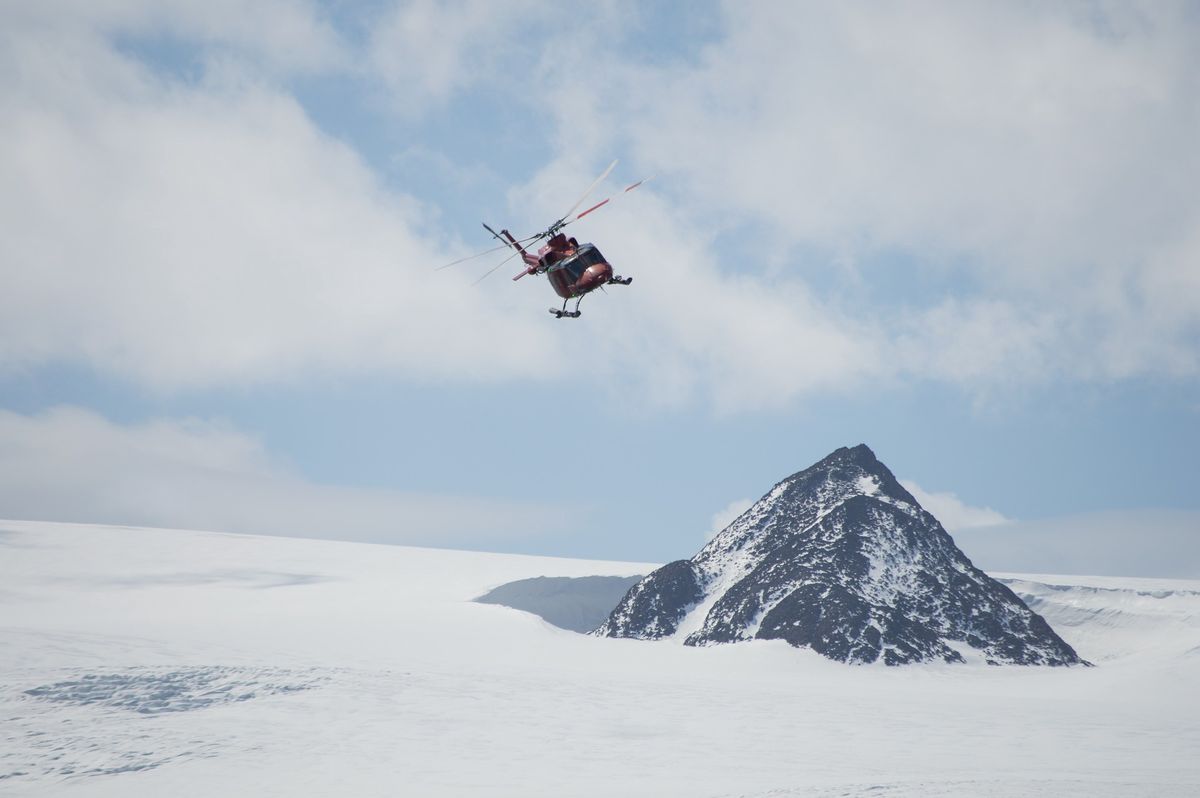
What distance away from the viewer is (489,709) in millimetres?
39531

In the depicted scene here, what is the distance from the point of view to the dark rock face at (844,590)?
188 ft

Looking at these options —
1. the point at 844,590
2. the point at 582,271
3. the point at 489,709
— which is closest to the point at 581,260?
the point at 582,271

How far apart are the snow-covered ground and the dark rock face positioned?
2.49 meters

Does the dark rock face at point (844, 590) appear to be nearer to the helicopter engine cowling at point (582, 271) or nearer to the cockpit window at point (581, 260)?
the helicopter engine cowling at point (582, 271)

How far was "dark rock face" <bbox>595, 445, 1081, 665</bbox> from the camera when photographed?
57312 millimetres

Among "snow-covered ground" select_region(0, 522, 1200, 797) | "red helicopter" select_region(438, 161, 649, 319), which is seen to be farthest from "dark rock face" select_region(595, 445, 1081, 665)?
"red helicopter" select_region(438, 161, 649, 319)

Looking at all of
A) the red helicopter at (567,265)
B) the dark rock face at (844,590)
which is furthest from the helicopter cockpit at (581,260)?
the dark rock face at (844,590)

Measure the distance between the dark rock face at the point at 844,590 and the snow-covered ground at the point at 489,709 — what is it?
2494 millimetres

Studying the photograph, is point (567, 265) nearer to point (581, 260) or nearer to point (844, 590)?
point (581, 260)

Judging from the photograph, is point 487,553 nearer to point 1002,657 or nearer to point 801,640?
point 801,640

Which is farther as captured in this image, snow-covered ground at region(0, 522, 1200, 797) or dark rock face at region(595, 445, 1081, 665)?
dark rock face at region(595, 445, 1081, 665)

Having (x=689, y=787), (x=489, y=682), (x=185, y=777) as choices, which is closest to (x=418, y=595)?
(x=489, y=682)

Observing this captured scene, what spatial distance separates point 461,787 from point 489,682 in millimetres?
13084

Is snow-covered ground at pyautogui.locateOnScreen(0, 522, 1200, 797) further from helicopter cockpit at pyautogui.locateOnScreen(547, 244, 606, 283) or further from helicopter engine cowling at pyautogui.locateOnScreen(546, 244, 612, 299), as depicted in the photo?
helicopter cockpit at pyautogui.locateOnScreen(547, 244, 606, 283)
